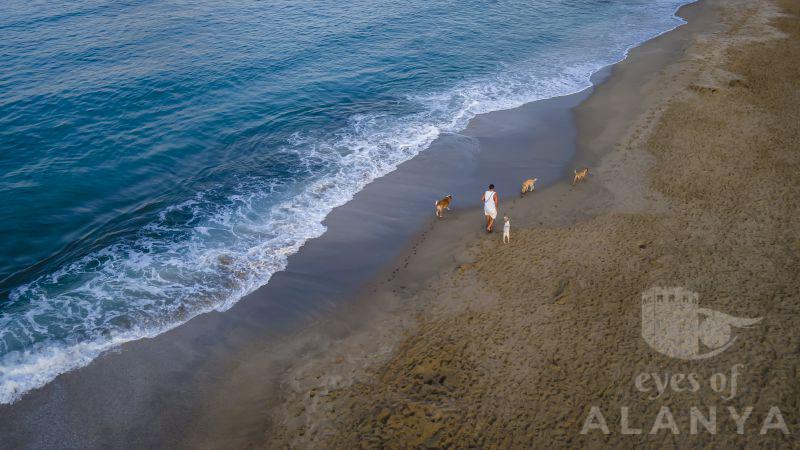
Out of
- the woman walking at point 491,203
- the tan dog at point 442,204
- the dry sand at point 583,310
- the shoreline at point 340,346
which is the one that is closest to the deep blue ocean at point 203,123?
the shoreline at point 340,346

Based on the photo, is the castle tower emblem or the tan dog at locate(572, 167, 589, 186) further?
the tan dog at locate(572, 167, 589, 186)

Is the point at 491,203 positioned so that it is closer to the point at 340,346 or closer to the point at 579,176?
the point at 579,176

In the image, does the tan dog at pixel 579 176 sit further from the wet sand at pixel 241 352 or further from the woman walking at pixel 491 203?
the woman walking at pixel 491 203

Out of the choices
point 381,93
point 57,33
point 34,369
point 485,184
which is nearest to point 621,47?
point 381,93

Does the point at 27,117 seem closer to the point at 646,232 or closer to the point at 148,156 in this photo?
the point at 148,156

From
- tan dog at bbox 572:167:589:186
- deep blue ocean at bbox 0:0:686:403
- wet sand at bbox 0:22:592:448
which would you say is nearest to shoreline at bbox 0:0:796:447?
wet sand at bbox 0:22:592:448

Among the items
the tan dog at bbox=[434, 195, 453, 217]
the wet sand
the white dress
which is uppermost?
the white dress

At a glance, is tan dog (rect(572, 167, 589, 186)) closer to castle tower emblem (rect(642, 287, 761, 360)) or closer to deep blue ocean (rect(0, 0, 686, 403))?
castle tower emblem (rect(642, 287, 761, 360))
